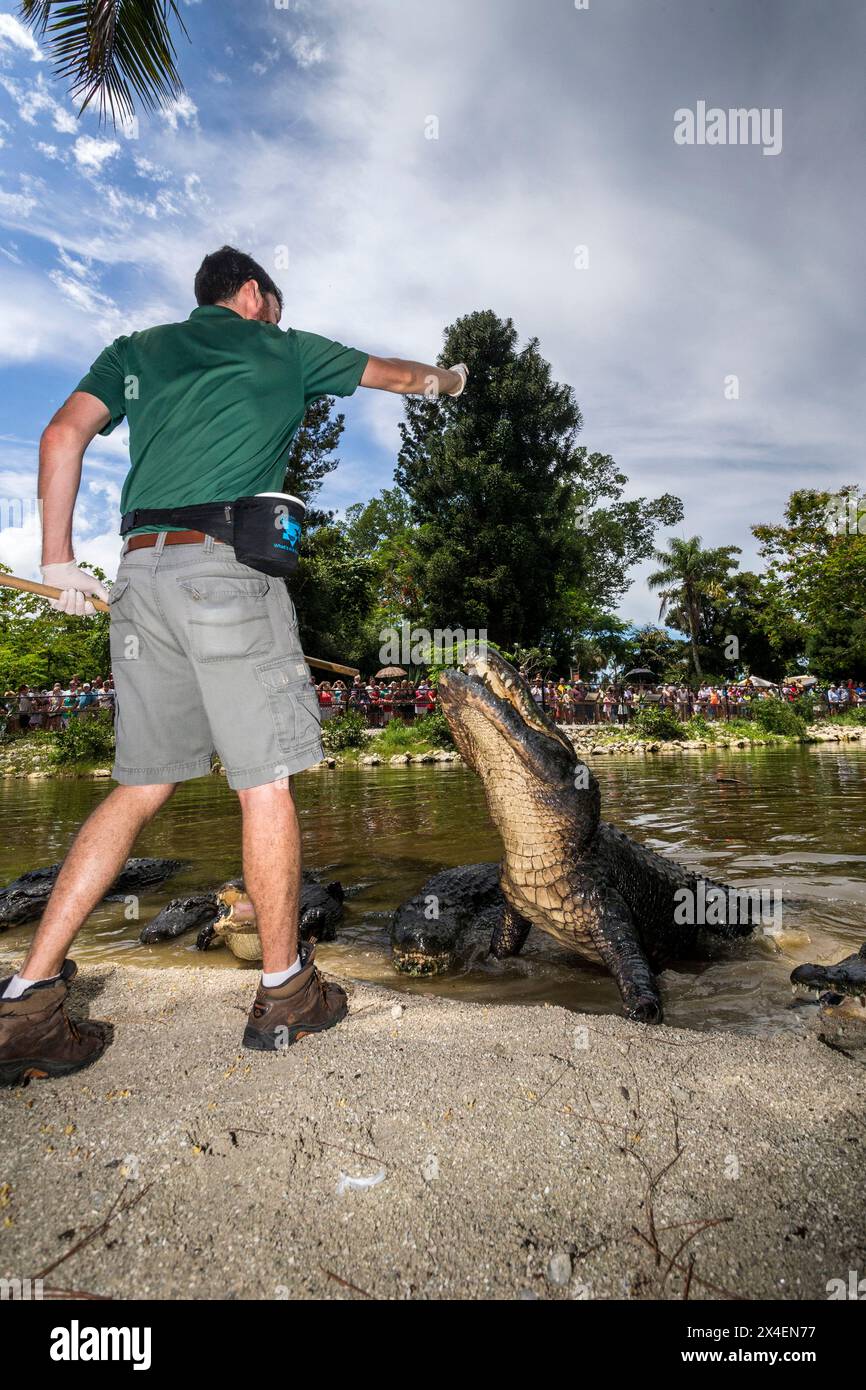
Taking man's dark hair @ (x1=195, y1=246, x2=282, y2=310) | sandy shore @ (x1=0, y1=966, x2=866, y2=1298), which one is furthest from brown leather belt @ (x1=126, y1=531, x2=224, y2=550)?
sandy shore @ (x1=0, y1=966, x2=866, y2=1298)

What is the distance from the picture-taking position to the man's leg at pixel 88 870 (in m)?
1.92

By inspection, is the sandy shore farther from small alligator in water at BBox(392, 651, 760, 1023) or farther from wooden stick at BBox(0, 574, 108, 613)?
wooden stick at BBox(0, 574, 108, 613)

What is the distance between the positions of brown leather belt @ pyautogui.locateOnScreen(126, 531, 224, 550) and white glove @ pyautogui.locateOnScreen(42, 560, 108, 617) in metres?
0.25

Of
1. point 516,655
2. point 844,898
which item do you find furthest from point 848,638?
point 844,898

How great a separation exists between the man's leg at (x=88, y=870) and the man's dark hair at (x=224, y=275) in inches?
76.1

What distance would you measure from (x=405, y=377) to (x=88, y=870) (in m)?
2.20

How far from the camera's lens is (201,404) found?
2238 millimetres

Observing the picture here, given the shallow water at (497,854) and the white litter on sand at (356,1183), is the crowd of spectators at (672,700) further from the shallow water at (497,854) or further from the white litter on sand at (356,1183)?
the white litter on sand at (356,1183)

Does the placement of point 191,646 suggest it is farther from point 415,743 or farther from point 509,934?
point 415,743

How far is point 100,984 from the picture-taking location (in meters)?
2.68

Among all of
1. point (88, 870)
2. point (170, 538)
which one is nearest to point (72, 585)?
point (170, 538)

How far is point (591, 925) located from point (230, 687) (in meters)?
2.08
